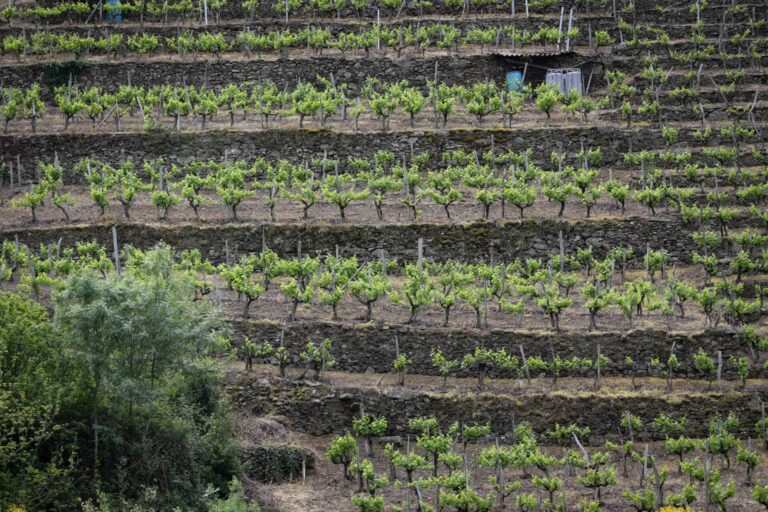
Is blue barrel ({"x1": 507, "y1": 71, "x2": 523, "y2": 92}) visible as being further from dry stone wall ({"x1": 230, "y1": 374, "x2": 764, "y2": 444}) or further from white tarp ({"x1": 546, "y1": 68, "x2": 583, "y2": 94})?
dry stone wall ({"x1": 230, "y1": 374, "x2": 764, "y2": 444})

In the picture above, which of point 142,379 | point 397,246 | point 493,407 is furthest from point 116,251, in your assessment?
point 493,407

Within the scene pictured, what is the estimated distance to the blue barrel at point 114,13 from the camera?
4719 centimetres

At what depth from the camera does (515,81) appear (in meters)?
43.0

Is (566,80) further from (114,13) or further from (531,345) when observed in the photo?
(114,13)

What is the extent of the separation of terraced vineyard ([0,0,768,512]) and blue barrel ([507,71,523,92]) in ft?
0.39

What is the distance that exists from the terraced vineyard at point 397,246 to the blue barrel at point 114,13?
8cm

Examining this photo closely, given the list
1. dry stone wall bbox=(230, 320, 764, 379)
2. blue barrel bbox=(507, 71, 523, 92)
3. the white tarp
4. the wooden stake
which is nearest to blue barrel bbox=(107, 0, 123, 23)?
blue barrel bbox=(507, 71, 523, 92)

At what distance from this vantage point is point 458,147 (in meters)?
39.4

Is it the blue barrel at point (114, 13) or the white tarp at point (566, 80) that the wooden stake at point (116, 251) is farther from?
the white tarp at point (566, 80)

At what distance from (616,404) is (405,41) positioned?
18.0 metres

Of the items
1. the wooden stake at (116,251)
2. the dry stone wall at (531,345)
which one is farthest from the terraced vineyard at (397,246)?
the wooden stake at (116,251)

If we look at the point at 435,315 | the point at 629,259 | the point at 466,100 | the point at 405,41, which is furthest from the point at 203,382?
the point at 405,41

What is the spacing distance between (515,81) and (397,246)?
999cm

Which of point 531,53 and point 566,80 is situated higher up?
point 531,53
